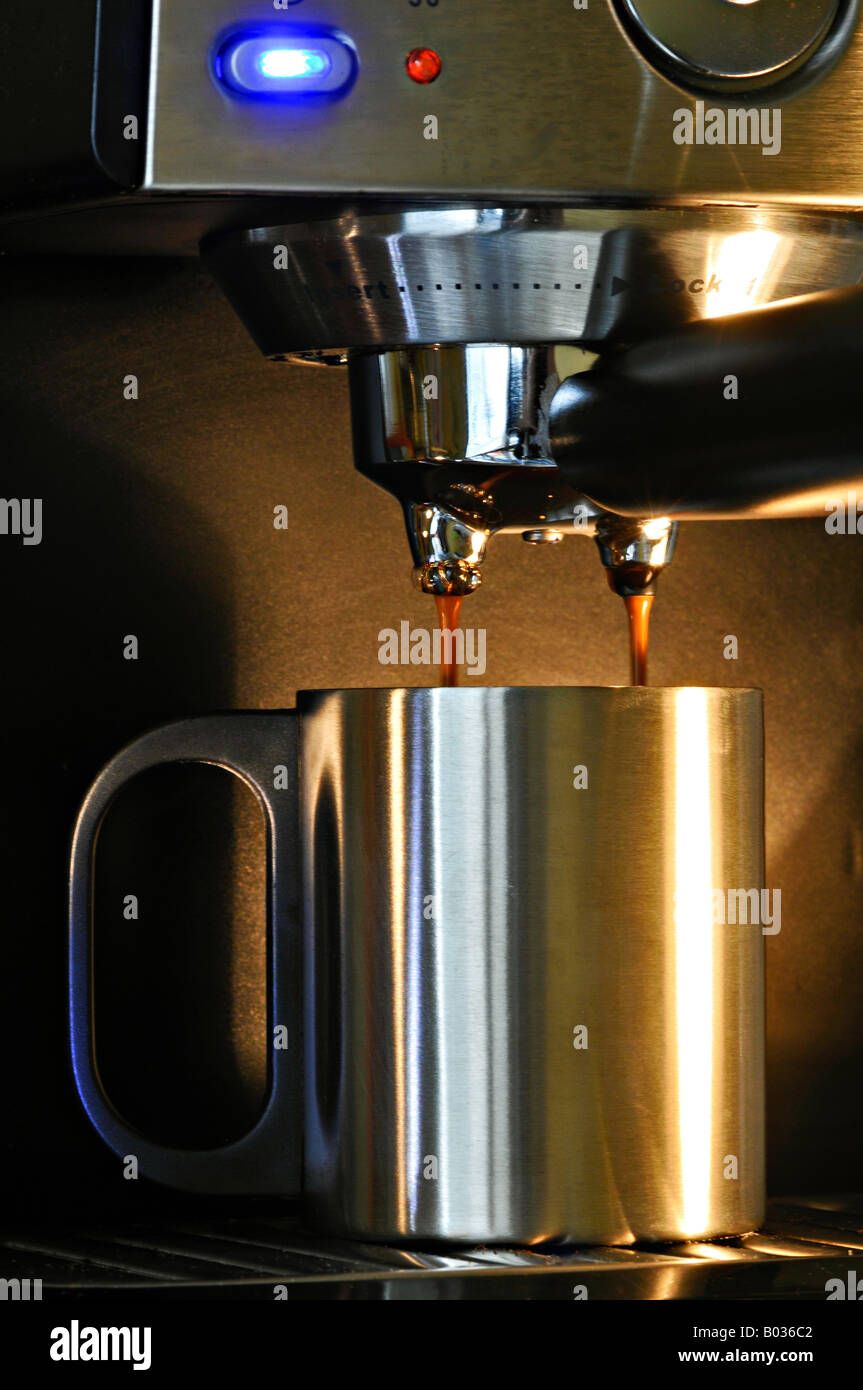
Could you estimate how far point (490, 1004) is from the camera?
0.49 m

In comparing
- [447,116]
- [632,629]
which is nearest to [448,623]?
[632,629]

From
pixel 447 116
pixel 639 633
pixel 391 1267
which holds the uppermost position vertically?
pixel 447 116

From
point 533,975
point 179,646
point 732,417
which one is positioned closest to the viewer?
point 732,417

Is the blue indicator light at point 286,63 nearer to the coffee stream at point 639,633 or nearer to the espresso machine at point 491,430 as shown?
the espresso machine at point 491,430

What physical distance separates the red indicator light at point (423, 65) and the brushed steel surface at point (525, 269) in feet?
0.11

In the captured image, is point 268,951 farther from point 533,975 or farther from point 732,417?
point 732,417

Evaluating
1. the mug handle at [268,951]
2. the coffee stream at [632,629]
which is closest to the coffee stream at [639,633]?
the coffee stream at [632,629]

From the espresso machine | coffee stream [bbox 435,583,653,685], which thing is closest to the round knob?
the espresso machine

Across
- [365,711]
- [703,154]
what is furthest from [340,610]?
[703,154]

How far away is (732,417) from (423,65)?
0.14 meters

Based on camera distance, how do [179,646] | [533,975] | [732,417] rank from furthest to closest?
1. [179,646]
2. [533,975]
3. [732,417]

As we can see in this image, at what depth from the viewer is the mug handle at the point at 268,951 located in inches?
20.8

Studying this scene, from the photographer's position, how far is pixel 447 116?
45cm
